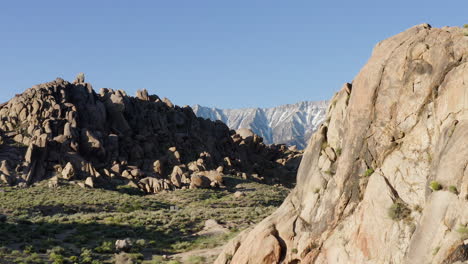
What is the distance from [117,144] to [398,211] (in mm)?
88317

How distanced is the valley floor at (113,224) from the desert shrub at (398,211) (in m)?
19.6

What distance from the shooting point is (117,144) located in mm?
101125

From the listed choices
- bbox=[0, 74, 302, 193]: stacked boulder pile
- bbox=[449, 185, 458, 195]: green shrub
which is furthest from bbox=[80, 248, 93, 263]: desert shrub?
bbox=[0, 74, 302, 193]: stacked boulder pile

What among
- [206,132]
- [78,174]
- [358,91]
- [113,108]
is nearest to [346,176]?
[358,91]

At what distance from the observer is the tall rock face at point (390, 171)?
56.5ft

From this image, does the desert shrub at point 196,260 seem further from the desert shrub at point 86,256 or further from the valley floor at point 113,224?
the desert shrub at point 86,256

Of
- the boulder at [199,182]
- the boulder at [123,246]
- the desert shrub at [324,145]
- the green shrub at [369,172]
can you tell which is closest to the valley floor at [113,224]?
the boulder at [123,246]

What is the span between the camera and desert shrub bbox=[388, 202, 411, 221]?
19.5 metres

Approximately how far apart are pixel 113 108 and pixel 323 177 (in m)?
95.4

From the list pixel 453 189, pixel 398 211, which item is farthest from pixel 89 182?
pixel 453 189

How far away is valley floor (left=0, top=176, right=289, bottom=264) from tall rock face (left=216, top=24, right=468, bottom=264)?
14.1m

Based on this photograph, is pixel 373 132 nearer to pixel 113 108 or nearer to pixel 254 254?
pixel 254 254

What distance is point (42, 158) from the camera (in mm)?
87688

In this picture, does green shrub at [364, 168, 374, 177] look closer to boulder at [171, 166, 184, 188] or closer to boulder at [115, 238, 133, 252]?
boulder at [115, 238, 133, 252]
